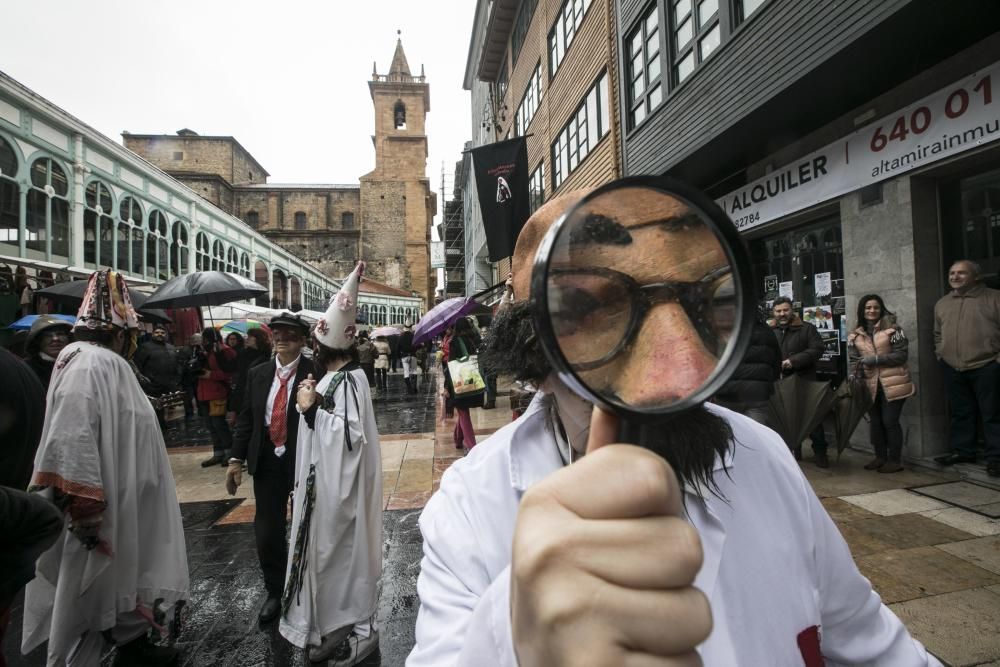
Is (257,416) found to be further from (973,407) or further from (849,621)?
(973,407)

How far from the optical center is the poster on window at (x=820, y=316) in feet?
22.3

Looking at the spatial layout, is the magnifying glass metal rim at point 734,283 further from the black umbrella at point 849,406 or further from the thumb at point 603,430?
the black umbrella at point 849,406

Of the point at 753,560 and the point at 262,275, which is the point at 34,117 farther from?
the point at 262,275

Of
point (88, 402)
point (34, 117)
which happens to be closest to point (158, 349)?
point (88, 402)

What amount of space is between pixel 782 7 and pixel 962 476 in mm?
5452

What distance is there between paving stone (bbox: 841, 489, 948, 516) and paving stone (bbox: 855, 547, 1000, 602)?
806 millimetres

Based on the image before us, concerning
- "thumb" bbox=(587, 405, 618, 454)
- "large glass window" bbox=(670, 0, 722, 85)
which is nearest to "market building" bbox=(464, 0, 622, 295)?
"large glass window" bbox=(670, 0, 722, 85)

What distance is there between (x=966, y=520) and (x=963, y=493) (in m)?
0.80

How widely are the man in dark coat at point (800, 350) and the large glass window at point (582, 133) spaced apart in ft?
22.5

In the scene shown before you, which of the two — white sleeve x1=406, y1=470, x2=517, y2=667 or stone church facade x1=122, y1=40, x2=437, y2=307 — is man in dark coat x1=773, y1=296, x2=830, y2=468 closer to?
white sleeve x1=406, y1=470, x2=517, y2=667

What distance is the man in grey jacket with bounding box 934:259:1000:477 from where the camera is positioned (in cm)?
463

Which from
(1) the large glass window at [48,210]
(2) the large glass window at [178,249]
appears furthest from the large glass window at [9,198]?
(2) the large glass window at [178,249]

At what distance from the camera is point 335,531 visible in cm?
313

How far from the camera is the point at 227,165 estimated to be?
56469 millimetres
